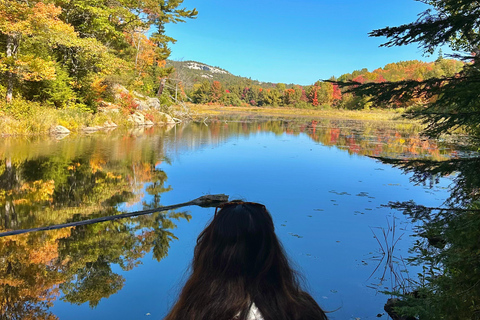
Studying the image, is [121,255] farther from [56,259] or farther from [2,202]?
[2,202]

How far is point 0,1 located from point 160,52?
1983cm

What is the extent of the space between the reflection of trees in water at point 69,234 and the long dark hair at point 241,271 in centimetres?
241

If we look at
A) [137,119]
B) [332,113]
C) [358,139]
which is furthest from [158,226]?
[332,113]

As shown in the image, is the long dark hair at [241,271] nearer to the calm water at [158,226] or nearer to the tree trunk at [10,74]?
the calm water at [158,226]

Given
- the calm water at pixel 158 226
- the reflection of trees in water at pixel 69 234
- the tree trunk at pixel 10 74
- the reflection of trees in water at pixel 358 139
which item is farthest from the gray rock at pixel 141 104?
the reflection of trees in water at pixel 69 234

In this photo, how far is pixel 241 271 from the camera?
4.22 feet

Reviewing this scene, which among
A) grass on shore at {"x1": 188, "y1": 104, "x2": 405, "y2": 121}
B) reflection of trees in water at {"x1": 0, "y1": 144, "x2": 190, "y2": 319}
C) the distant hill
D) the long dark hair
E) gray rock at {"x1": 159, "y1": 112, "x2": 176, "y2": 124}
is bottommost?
reflection of trees in water at {"x1": 0, "y1": 144, "x2": 190, "y2": 319}

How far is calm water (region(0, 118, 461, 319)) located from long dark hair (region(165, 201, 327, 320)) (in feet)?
4.52

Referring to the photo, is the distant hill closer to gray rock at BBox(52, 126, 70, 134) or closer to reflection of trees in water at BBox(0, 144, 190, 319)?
gray rock at BBox(52, 126, 70, 134)

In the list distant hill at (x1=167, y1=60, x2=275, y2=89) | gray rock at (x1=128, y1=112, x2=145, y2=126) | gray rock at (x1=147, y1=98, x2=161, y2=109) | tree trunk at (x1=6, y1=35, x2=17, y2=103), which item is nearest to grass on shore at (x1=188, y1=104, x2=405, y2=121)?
distant hill at (x1=167, y1=60, x2=275, y2=89)

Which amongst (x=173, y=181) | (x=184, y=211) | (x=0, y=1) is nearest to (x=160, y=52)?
(x=0, y=1)

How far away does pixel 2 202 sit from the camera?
5742 mm

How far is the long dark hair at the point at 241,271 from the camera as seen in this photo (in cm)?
125

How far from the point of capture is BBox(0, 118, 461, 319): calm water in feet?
11.1
